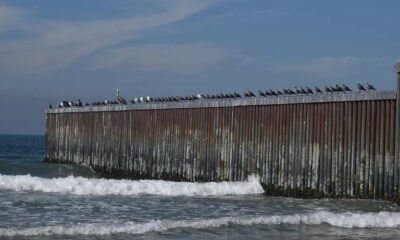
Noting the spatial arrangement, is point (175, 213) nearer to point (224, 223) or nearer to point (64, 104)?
point (224, 223)

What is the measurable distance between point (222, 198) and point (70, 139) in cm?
Result: 1663

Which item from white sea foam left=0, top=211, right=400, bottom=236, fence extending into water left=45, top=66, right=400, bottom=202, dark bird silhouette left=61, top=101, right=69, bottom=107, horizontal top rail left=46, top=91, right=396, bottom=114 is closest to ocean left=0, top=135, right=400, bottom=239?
white sea foam left=0, top=211, right=400, bottom=236

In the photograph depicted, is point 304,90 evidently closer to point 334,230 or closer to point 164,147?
point 164,147

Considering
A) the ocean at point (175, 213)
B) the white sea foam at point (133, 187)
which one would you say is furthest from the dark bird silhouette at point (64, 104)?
the ocean at point (175, 213)

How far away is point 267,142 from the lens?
24719 mm

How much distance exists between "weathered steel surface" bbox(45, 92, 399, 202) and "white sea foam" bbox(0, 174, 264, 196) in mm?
540

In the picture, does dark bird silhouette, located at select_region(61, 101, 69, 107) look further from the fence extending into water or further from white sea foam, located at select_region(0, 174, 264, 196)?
white sea foam, located at select_region(0, 174, 264, 196)

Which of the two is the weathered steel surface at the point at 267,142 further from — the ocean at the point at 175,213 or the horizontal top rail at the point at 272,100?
the ocean at the point at 175,213

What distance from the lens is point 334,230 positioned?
56.6 ft

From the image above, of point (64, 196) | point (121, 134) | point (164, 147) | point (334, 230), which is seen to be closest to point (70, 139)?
point (121, 134)

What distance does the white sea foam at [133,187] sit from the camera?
25266mm

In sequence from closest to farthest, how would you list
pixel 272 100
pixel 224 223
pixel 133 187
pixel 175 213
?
pixel 224 223 < pixel 175 213 < pixel 272 100 < pixel 133 187

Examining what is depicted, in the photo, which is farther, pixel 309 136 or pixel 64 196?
pixel 64 196

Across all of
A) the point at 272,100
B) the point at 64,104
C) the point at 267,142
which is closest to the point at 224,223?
the point at 267,142
